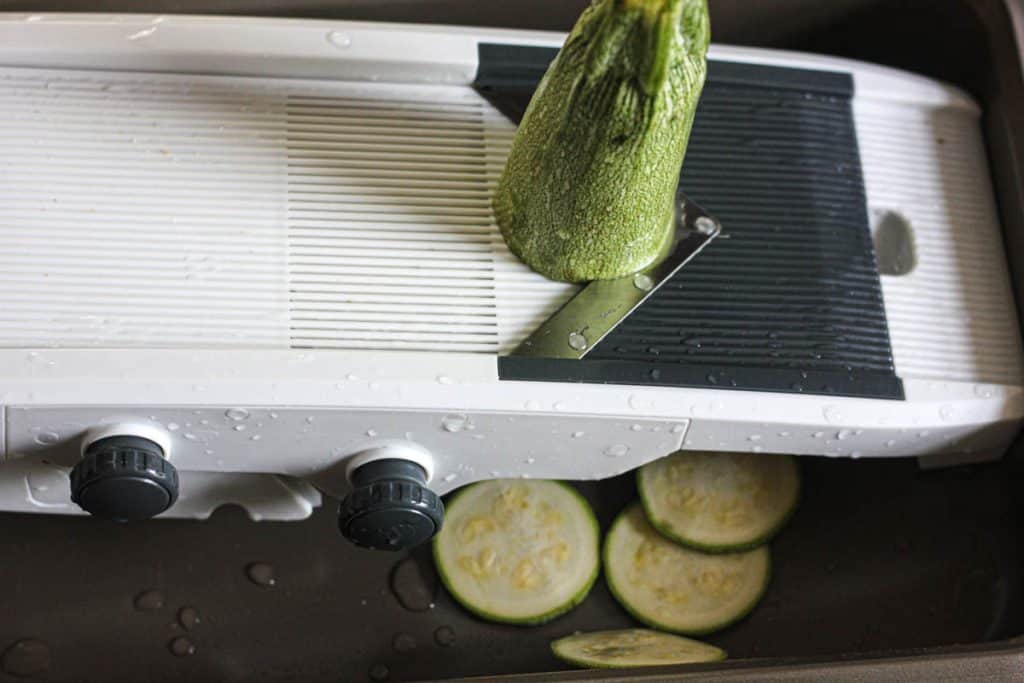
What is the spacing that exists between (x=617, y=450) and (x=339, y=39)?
1.32 ft

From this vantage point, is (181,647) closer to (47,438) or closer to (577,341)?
(47,438)

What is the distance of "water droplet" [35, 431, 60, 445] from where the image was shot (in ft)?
2.82

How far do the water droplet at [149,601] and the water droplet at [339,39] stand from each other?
518 millimetres

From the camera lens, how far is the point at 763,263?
3.14 ft

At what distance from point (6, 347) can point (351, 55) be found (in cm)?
35

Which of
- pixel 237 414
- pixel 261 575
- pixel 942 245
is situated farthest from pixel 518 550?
pixel 942 245

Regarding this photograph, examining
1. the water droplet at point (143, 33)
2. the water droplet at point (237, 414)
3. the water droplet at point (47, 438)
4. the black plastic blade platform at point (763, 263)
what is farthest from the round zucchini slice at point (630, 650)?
the water droplet at point (143, 33)

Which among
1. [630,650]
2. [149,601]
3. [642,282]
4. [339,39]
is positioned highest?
[339,39]

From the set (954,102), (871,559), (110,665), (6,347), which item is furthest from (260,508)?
(954,102)

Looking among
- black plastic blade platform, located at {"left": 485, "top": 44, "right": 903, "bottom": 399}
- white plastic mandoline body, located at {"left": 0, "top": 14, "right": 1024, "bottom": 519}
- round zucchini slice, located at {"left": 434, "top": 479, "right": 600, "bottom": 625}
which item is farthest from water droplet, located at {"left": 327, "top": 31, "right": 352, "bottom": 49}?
round zucchini slice, located at {"left": 434, "top": 479, "right": 600, "bottom": 625}

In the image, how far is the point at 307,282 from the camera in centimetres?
89

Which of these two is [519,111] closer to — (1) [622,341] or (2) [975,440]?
(1) [622,341]

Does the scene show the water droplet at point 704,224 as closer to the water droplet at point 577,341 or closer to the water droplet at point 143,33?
the water droplet at point 577,341

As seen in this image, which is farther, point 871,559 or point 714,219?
point 871,559
